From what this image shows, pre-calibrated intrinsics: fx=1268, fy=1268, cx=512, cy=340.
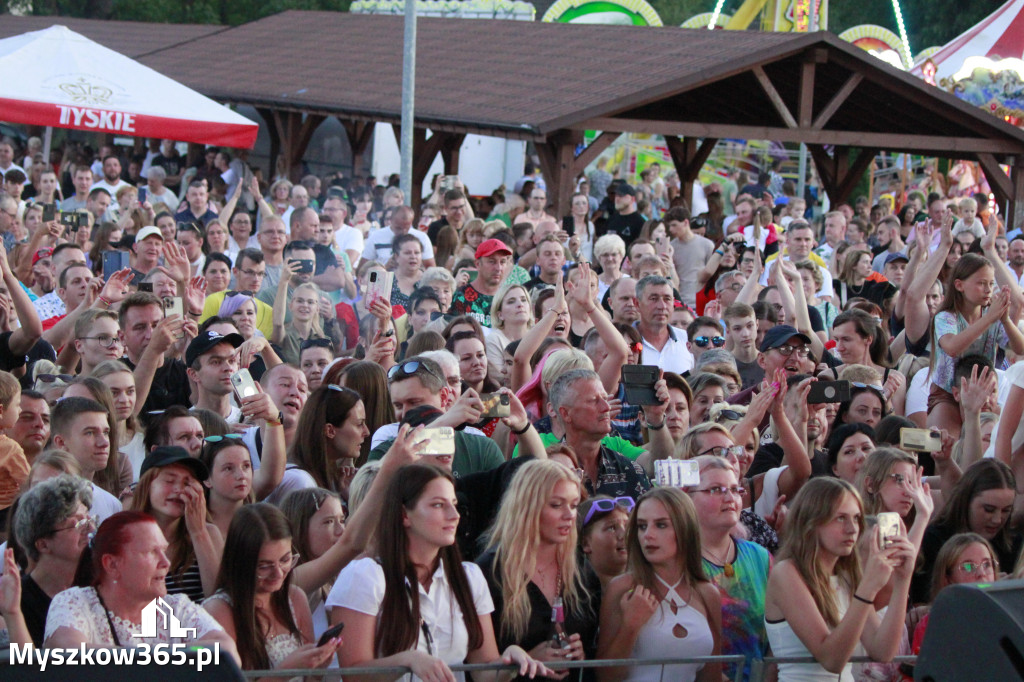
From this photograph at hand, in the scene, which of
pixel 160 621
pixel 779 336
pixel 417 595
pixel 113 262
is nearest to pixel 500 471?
pixel 417 595

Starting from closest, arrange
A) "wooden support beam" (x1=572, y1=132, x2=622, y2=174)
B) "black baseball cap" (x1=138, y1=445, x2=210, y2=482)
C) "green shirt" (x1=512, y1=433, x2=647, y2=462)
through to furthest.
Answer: "black baseball cap" (x1=138, y1=445, x2=210, y2=482)
"green shirt" (x1=512, y1=433, x2=647, y2=462)
"wooden support beam" (x1=572, y1=132, x2=622, y2=174)

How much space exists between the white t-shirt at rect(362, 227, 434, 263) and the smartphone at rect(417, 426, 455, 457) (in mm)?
6943

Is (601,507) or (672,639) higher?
(601,507)

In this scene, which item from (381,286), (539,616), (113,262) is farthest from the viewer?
(113,262)

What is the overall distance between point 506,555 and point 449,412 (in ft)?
2.33

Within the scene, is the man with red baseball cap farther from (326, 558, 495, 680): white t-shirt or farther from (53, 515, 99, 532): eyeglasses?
(53, 515, 99, 532): eyeglasses

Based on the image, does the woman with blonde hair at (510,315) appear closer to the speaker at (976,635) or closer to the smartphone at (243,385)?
the smartphone at (243,385)

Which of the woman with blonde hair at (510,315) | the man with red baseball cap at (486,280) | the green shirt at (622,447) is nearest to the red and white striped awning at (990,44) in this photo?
the man with red baseball cap at (486,280)

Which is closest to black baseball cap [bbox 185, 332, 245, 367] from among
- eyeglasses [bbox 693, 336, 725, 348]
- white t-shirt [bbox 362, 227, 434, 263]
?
eyeglasses [bbox 693, 336, 725, 348]

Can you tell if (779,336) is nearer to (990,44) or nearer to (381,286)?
(381,286)

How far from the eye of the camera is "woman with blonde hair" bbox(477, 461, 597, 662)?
14.1 ft

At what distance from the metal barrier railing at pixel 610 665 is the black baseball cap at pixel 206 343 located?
254 cm

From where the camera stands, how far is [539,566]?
14.6 feet

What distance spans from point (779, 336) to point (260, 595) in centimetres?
393
